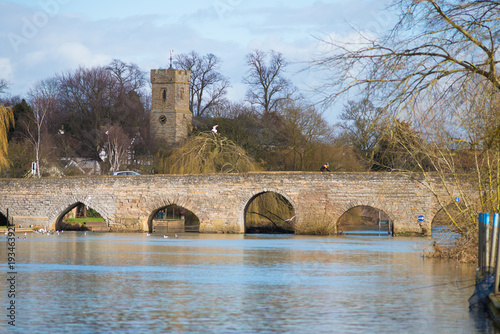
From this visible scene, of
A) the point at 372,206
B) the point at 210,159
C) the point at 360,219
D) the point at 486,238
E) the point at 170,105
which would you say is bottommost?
the point at 360,219

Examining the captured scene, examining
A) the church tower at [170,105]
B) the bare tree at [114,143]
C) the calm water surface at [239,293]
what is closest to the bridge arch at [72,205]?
the bare tree at [114,143]

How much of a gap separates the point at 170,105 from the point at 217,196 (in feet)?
78.0

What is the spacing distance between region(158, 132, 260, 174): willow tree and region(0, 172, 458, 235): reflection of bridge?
10.3ft

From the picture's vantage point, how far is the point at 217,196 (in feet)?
105

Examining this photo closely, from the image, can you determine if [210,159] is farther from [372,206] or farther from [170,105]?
[170,105]

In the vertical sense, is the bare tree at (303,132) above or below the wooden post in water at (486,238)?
above

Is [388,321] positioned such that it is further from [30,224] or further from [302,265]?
[30,224]

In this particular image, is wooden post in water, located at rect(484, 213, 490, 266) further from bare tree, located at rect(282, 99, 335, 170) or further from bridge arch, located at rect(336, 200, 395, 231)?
bare tree, located at rect(282, 99, 335, 170)

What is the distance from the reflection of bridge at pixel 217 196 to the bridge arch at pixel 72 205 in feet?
0.15

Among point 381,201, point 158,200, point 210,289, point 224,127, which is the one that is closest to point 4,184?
point 158,200

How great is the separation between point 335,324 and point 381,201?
21.0 metres

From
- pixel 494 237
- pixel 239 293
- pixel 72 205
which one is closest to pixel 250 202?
pixel 72 205

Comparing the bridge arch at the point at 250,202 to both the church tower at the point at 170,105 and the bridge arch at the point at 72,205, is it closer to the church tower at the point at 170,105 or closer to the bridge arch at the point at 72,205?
the bridge arch at the point at 72,205

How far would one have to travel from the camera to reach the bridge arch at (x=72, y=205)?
33969mm
